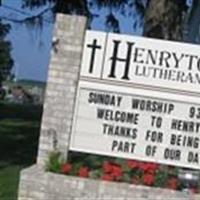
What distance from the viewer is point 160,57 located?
12883mm

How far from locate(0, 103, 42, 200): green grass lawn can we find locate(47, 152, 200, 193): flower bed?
190 cm

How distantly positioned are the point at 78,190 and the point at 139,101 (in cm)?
147

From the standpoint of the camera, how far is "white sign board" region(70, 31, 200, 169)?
12.8 metres

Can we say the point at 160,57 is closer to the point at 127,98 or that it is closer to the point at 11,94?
the point at 127,98

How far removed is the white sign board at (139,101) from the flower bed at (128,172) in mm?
204

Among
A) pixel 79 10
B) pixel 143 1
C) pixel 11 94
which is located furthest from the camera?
pixel 11 94

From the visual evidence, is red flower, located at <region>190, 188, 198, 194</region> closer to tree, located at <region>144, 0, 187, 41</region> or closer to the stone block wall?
the stone block wall

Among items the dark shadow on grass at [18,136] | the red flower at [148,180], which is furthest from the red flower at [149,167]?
the dark shadow on grass at [18,136]

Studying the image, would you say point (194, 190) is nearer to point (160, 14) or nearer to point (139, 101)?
point (139, 101)

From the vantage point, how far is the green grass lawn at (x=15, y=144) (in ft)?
53.0

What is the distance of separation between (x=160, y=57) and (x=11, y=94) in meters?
41.2

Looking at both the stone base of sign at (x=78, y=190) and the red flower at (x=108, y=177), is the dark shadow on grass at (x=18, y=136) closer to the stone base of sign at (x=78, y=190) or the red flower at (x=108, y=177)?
the stone base of sign at (x=78, y=190)

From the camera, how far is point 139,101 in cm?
1284

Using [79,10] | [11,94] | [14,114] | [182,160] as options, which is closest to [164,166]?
[182,160]
